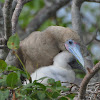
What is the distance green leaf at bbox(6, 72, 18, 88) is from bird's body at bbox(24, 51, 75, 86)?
3.15ft

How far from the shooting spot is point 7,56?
2420 mm

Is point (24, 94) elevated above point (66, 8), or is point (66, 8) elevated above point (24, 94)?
point (66, 8)

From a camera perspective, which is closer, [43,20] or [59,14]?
[43,20]

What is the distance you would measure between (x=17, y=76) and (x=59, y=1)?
319 cm

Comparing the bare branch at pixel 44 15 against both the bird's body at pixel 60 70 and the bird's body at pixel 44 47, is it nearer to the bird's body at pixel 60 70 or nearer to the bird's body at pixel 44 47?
the bird's body at pixel 44 47

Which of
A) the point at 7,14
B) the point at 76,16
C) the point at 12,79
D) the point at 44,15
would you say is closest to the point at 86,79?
the point at 12,79

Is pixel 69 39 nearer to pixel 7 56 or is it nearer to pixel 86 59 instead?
pixel 86 59

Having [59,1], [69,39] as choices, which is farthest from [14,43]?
[59,1]

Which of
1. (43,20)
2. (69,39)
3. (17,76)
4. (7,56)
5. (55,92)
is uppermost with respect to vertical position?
(43,20)

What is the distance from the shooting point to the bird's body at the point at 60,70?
280cm

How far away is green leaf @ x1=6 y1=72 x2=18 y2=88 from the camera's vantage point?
1.79 m

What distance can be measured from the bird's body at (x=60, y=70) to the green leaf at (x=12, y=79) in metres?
0.96

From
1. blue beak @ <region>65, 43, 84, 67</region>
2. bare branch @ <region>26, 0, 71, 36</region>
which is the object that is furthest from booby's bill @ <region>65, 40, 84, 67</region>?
bare branch @ <region>26, 0, 71, 36</region>

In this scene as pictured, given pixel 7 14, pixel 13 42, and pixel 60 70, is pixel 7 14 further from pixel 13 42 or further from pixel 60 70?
pixel 60 70
